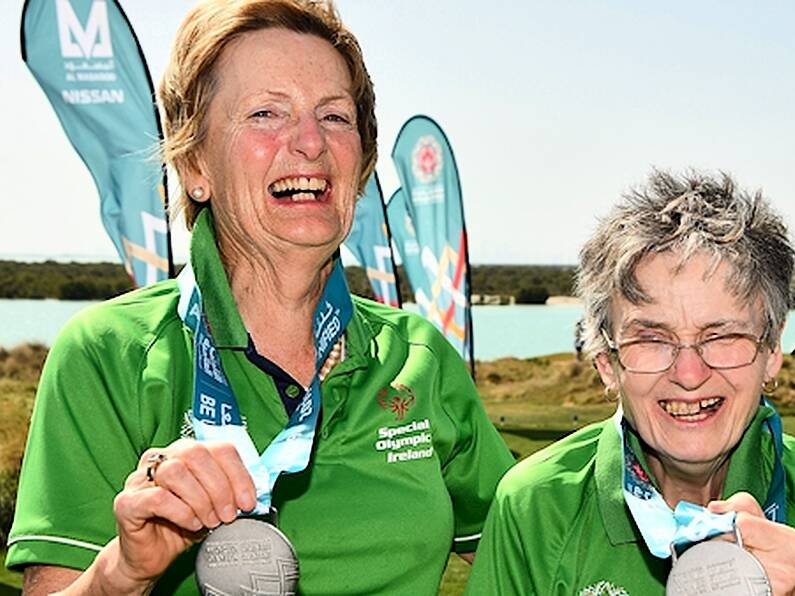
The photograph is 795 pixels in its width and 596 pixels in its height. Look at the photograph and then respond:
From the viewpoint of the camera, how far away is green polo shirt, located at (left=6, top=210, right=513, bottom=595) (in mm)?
2117

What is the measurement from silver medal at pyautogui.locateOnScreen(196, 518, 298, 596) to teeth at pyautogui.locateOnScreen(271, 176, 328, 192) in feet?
2.71

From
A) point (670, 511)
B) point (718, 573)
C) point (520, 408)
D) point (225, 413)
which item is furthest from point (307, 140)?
point (520, 408)

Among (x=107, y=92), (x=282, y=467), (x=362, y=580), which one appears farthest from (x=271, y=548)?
(x=107, y=92)

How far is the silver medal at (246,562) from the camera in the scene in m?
1.65

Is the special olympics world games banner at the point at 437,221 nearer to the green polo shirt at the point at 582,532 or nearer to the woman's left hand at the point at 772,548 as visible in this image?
the green polo shirt at the point at 582,532

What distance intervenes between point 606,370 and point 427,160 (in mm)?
10110

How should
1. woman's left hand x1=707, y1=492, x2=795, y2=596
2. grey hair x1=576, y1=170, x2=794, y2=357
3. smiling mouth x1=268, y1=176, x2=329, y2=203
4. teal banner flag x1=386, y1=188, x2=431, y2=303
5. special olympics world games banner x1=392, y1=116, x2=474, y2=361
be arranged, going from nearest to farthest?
woman's left hand x1=707, y1=492, x2=795, y2=596 < grey hair x1=576, y1=170, x2=794, y2=357 < smiling mouth x1=268, y1=176, x2=329, y2=203 < special olympics world games banner x1=392, y1=116, x2=474, y2=361 < teal banner flag x1=386, y1=188, x2=431, y2=303

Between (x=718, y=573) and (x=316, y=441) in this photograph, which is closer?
(x=718, y=573)

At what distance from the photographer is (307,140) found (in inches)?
90.9

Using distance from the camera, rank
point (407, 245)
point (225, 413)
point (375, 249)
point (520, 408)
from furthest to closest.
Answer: point (520, 408) < point (407, 245) < point (375, 249) < point (225, 413)

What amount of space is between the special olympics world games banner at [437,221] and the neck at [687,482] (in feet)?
30.8

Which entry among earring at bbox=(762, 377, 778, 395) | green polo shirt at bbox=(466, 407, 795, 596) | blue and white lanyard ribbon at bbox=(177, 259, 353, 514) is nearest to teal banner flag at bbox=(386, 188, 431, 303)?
earring at bbox=(762, 377, 778, 395)

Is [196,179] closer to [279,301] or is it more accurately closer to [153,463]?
[279,301]

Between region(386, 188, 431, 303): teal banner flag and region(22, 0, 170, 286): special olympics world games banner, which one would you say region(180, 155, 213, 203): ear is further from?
region(386, 188, 431, 303): teal banner flag
